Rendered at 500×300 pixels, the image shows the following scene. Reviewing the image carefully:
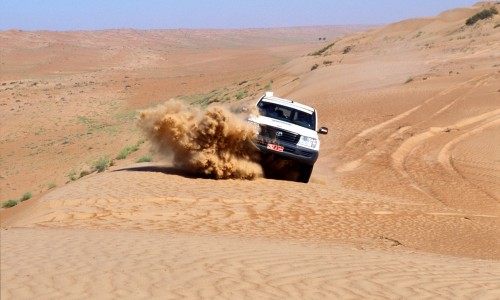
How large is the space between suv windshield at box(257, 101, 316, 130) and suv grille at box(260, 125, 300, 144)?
73cm

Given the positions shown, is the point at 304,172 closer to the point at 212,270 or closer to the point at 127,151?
the point at 212,270

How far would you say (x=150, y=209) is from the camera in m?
11.7

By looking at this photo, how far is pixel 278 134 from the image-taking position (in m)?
14.6

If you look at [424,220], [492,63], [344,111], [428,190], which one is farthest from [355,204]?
[492,63]

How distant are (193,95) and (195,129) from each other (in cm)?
3694

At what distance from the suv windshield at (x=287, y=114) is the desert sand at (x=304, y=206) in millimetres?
763

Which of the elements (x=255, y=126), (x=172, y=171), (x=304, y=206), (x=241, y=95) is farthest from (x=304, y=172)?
(x=241, y=95)

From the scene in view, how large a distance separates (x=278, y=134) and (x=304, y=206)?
7.16ft

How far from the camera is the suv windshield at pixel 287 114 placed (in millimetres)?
15430

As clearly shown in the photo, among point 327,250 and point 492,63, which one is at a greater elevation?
point 492,63

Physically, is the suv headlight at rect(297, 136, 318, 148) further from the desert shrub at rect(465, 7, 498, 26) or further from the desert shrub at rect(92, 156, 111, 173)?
the desert shrub at rect(465, 7, 498, 26)

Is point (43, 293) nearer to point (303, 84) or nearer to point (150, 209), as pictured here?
point (150, 209)

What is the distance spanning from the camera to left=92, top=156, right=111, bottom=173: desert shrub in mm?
22450

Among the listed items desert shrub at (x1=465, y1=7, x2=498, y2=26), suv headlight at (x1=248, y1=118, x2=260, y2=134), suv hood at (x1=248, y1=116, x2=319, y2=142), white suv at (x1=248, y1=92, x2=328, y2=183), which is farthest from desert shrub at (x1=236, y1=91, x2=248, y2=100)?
suv headlight at (x1=248, y1=118, x2=260, y2=134)
